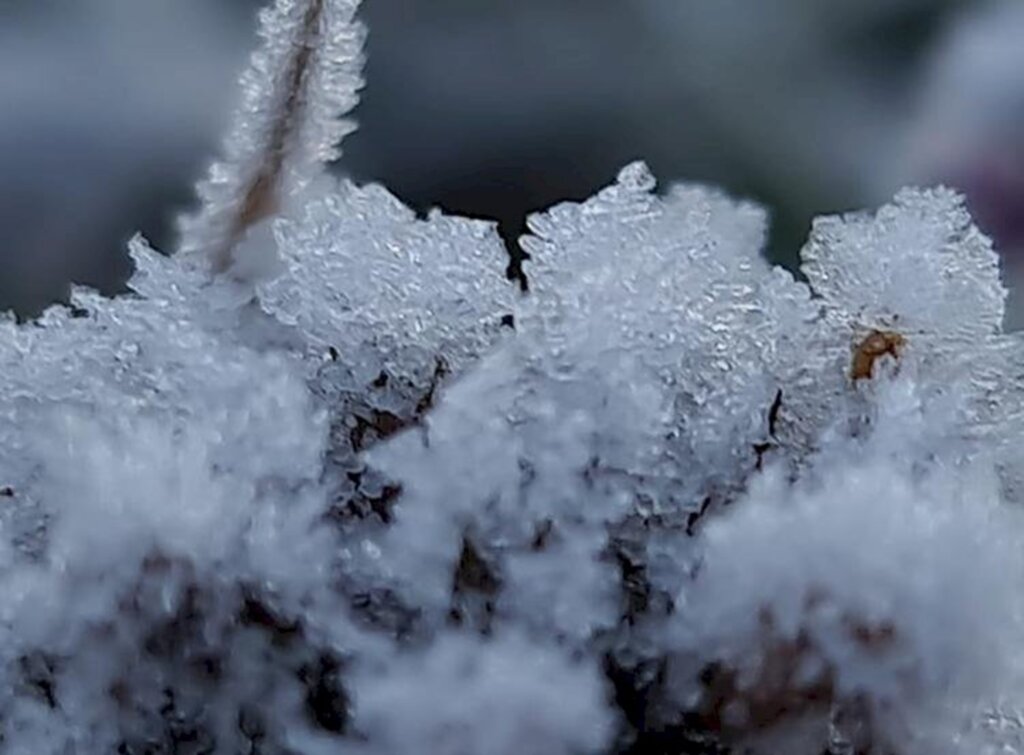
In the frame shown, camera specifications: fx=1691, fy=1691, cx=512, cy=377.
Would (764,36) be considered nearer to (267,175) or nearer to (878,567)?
(267,175)

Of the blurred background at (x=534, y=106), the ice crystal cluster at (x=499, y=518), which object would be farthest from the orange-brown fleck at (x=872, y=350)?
the blurred background at (x=534, y=106)

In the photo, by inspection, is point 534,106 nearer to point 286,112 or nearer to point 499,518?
point 286,112

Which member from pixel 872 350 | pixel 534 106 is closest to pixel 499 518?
pixel 872 350

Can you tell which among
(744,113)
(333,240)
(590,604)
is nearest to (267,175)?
(333,240)

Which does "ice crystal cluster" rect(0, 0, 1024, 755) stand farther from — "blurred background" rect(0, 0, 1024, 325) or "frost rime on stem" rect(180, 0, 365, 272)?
"blurred background" rect(0, 0, 1024, 325)

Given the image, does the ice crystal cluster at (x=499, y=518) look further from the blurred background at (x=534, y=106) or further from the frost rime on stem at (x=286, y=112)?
the blurred background at (x=534, y=106)
